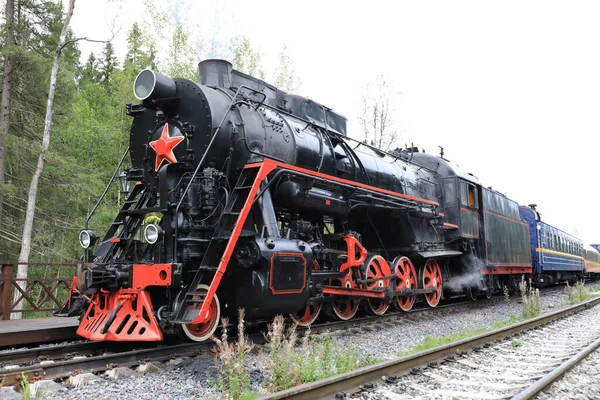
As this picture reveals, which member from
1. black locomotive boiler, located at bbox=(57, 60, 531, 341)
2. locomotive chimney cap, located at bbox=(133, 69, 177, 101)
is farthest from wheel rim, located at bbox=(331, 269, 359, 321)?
locomotive chimney cap, located at bbox=(133, 69, 177, 101)

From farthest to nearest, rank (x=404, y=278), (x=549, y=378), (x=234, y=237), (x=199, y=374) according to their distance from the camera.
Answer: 1. (x=404, y=278)
2. (x=234, y=237)
3. (x=199, y=374)
4. (x=549, y=378)

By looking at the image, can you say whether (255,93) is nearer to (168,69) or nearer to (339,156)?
(339,156)

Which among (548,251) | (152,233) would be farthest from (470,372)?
(548,251)

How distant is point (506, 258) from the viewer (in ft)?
44.9

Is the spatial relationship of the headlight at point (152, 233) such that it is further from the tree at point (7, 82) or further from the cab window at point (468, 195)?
the tree at point (7, 82)

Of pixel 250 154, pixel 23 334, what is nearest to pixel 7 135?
pixel 23 334

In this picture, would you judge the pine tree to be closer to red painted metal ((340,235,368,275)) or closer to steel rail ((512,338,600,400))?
red painted metal ((340,235,368,275))

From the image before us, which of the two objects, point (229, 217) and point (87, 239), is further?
point (87, 239)

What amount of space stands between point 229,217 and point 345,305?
364cm

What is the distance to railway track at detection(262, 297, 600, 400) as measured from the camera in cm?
376

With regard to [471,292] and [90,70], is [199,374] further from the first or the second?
[90,70]

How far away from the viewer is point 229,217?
19.1ft

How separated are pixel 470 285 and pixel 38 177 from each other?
11.5 meters

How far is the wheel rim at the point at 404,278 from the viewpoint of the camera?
922 centimetres
